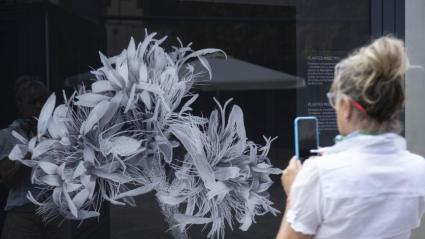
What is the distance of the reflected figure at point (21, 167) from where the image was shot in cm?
412

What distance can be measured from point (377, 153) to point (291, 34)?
3.10 metres

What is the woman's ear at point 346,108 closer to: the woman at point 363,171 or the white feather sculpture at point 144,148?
the woman at point 363,171

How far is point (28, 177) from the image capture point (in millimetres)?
4129

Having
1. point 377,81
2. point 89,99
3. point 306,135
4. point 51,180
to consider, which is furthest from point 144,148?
point 377,81

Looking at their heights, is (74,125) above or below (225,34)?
below

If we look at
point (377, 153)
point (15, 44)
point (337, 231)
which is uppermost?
point (15, 44)

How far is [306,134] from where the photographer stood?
2.29 meters

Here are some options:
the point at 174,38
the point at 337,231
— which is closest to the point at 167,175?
the point at 174,38

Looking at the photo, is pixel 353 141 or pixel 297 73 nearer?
pixel 353 141

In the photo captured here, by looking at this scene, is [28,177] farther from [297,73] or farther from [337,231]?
[337,231]

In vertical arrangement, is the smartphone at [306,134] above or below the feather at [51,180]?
above

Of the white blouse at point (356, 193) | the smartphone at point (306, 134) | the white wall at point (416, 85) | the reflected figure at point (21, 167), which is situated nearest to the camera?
the white blouse at point (356, 193)

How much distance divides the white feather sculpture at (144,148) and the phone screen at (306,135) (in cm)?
217

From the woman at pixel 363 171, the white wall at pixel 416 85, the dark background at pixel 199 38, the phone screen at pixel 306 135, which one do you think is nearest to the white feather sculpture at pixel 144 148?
the dark background at pixel 199 38
